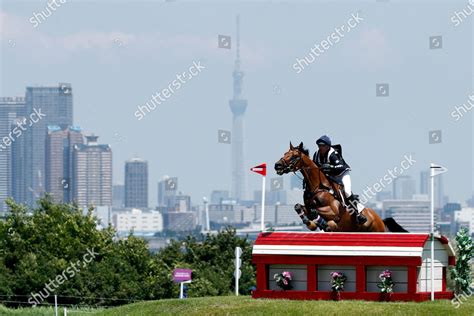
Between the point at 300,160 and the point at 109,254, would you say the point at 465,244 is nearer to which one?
the point at 300,160

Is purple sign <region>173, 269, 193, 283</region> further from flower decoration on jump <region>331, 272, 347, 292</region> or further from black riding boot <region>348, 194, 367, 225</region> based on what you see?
flower decoration on jump <region>331, 272, 347, 292</region>

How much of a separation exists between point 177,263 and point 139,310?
29.4 metres

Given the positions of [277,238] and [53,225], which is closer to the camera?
[277,238]

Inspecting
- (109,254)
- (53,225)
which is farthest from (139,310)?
(53,225)

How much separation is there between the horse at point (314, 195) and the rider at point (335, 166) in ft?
0.87

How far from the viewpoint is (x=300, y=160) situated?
3650cm

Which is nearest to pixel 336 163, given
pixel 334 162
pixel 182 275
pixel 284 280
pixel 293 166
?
pixel 334 162

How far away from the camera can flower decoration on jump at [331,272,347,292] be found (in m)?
35.9

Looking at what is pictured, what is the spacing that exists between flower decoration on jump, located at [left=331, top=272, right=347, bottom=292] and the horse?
135 centimetres

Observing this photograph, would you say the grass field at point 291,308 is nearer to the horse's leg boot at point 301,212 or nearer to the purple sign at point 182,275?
the horse's leg boot at point 301,212

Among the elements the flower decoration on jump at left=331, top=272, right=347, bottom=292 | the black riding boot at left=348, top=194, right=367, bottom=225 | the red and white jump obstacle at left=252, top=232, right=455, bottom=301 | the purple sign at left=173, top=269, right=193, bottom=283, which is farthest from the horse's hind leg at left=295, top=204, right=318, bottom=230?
the purple sign at left=173, top=269, right=193, bottom=283

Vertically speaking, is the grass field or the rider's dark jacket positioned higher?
the rider's dark jacket

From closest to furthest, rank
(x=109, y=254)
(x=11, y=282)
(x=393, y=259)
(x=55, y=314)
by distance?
(x=393, y=259), (x=55, y=314), (x=11, y=282), (x=109, y=254)

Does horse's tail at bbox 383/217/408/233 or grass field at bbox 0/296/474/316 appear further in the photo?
horse's tail at bbox 383/217/408/233
